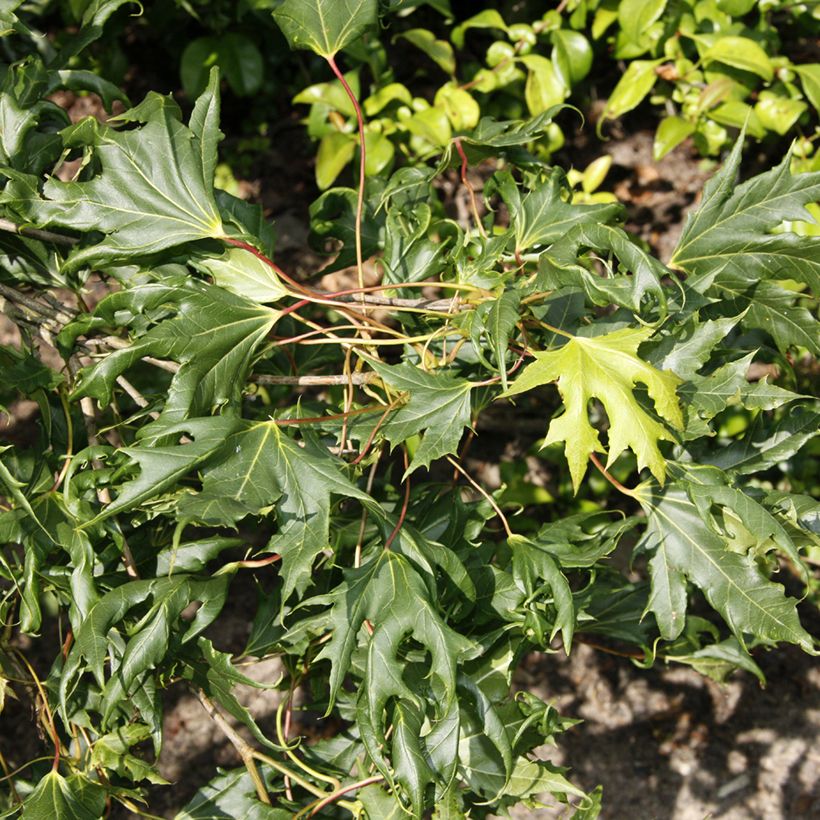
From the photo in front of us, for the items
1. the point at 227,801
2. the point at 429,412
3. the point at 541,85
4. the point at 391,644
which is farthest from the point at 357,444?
the point at 541,85

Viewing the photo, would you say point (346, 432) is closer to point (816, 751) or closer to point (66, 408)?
point (66, 408)

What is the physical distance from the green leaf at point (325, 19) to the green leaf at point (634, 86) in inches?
52.0

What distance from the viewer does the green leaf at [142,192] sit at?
1529 mm

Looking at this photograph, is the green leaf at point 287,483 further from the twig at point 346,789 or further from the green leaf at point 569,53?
the green leaf at point 569,53

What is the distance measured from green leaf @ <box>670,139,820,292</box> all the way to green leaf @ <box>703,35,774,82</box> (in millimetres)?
1163

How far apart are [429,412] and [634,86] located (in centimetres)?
174

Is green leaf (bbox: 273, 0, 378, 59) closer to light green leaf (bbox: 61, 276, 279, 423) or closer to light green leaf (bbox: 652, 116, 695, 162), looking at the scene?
light green leaf (bbox: 61, 276, 279, 423)

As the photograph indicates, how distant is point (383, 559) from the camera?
1494 mm

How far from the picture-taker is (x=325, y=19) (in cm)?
164

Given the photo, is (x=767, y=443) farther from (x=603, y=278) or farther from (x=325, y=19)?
(x=325, y=19)

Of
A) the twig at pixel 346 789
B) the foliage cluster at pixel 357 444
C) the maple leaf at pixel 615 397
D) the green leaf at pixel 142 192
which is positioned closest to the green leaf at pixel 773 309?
the foliage cluster at pixel 357 444

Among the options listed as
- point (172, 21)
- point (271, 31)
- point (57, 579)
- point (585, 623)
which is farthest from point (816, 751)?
point (172, 21)

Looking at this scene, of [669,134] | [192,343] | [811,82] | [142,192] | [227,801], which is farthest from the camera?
[669,134]

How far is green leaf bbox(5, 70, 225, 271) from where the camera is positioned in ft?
5.02
